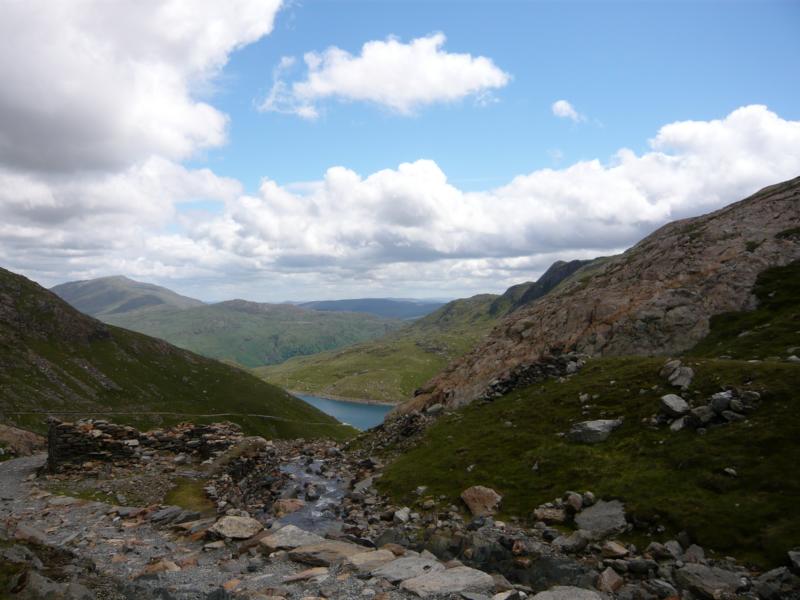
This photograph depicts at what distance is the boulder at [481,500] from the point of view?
74.9 feet

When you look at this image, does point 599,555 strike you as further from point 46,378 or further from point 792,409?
point 46,378

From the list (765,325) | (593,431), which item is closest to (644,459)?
(593,431)

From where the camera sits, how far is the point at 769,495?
1714 centimetres

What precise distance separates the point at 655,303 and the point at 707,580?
3789 centimetres

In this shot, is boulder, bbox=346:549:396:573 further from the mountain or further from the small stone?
the mountain

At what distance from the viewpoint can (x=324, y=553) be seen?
18312 mm

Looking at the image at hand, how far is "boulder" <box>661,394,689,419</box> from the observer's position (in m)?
24.0

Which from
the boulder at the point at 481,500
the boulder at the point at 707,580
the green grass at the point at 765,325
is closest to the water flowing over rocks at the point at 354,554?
the boulder at the point at 707,580

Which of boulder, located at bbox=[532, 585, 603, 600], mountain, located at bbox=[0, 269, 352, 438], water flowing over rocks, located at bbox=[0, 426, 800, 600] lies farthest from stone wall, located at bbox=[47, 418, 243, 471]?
mountain, located at bbox=[0, 269, 352, 438]

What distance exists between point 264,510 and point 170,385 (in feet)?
443

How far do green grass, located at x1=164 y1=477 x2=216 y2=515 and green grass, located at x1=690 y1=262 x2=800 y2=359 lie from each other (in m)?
38.6

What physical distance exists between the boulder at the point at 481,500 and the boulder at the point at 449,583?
729 cm

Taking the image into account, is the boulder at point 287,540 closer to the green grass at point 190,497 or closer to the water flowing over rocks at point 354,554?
the water flowing over rocks at point 354,554

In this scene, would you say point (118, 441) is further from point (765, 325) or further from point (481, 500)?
point (765, 325)
